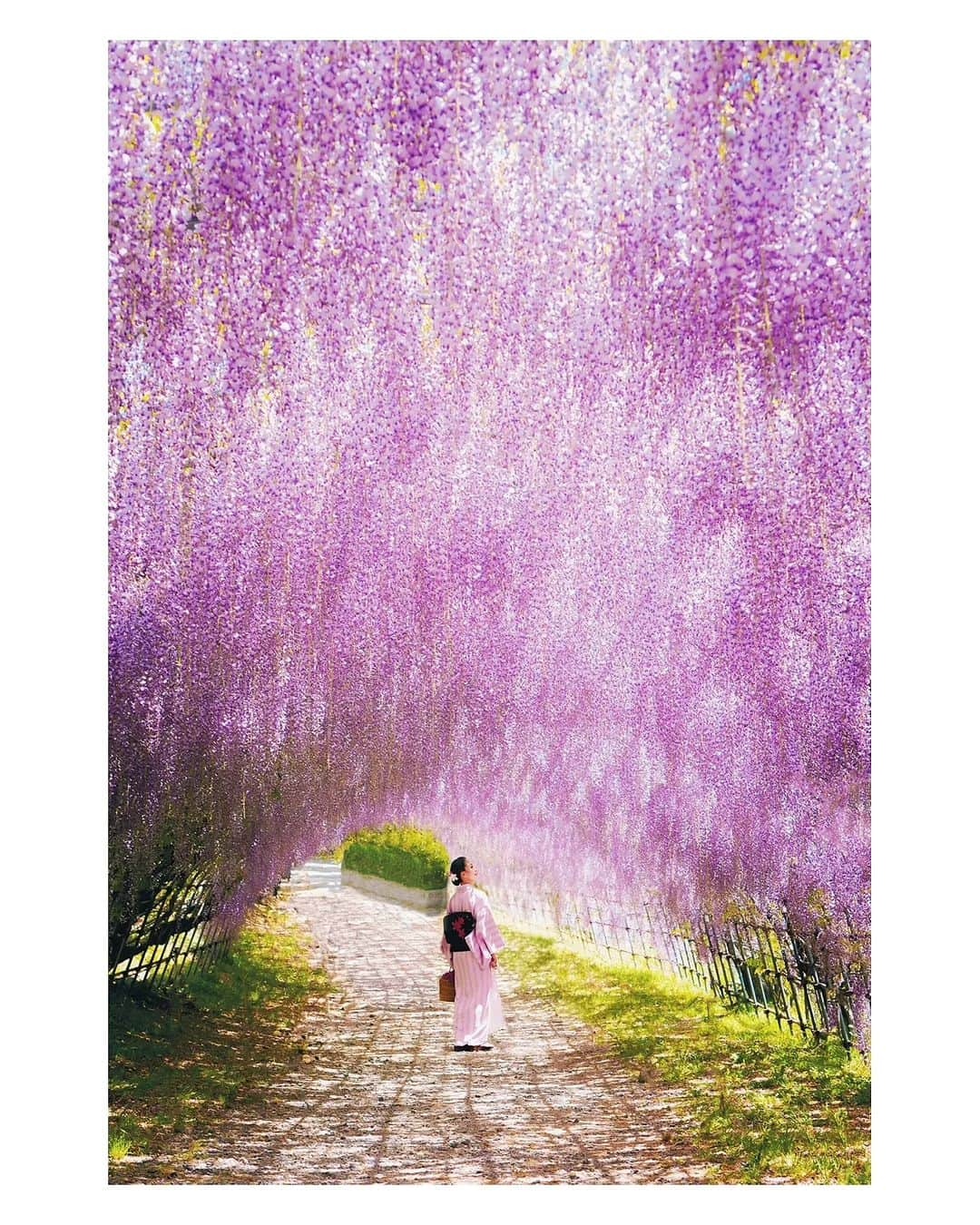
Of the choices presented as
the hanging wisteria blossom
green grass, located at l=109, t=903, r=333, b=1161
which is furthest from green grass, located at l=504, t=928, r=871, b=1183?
green grass, located at l=109, t=903, r=333, b=1161

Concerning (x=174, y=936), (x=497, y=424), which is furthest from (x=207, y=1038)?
(x=497, y=424)

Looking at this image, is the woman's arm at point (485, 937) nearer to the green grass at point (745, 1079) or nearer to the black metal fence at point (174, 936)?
the green grass at point (745, 1079)

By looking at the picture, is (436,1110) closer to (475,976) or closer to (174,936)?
(475,976)

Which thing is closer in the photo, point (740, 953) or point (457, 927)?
point (457, 927)

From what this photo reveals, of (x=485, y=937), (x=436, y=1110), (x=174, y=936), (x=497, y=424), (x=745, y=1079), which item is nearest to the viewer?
(x=436, y=1110)

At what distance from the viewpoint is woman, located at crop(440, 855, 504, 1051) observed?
445 cm

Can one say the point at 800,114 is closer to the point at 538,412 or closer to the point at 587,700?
the point at 538,412

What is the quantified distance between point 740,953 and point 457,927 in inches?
49.0

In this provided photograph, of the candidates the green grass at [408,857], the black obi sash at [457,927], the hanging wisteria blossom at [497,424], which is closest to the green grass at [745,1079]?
the black obi sash at [457,927]

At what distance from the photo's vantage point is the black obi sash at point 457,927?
4652mm

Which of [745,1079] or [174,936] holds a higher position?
[174,936]

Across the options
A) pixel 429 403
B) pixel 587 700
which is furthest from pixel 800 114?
pixel 587 700

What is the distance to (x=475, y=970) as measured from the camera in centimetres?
460
